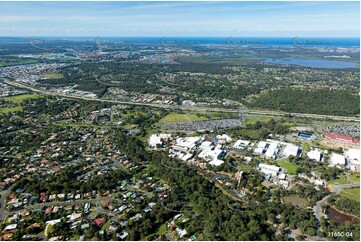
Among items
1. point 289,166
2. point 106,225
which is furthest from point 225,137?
point 106,225

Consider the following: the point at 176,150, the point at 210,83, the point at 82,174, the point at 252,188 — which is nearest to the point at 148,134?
the point at 176,150

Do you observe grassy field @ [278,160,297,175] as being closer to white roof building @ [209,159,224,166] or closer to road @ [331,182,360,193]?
road @ [331,182,360,193]

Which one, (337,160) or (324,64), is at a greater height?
(324,64)

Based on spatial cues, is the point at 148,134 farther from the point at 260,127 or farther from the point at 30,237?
the point at 30,237

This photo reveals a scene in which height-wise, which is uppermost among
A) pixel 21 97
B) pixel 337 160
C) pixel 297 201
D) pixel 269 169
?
pixel 21 97

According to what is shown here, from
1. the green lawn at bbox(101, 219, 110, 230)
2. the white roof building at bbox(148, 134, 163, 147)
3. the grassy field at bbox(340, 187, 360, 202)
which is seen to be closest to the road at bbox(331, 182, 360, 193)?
the grassy field at bbox(340, 187, 360, 202)

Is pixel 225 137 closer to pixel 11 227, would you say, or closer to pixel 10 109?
pixel 11 227
